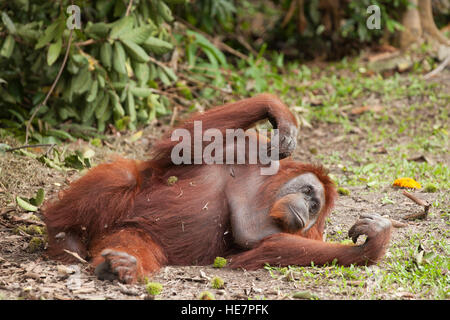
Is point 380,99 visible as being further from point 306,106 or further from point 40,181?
point 40,181

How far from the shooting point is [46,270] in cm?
358

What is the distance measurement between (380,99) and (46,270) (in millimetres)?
5089

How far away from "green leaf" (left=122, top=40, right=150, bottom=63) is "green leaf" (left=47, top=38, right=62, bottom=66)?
582 millimetres

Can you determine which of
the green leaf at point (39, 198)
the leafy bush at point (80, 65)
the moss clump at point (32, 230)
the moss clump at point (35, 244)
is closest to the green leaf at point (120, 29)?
the leafy bush at point (80, 65)

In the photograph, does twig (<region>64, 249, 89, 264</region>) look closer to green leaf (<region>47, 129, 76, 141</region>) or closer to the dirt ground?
the dirt ground

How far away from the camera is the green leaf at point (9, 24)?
553 centimetres

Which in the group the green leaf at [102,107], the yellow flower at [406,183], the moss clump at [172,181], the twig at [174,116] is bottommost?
the yellow flower at [406,183]

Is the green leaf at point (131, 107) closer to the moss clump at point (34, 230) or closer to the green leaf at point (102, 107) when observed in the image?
the green leaf at point (102, 107)

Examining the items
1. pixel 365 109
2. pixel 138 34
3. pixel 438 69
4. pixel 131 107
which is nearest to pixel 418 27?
pixel 438 69

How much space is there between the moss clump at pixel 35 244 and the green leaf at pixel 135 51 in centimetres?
220

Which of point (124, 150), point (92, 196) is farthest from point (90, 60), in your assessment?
point (92, 196)

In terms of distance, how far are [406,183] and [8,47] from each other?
3.67 meters

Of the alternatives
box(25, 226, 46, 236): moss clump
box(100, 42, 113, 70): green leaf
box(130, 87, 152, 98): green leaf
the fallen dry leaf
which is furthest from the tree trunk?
box(25, 226, 46, 236): moss clump
